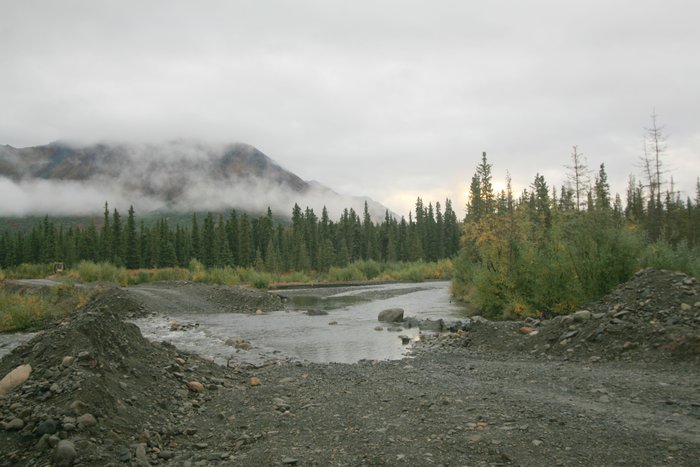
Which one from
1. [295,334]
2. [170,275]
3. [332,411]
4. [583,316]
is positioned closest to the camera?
[332,411]

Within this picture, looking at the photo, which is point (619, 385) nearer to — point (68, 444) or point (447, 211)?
point (68, 444)

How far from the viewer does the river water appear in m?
16.2

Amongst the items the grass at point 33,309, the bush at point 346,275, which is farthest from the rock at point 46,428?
the bush at point 346,275

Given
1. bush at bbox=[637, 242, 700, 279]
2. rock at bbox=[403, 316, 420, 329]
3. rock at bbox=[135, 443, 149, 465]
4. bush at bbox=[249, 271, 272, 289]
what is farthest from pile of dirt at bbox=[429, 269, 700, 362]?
bush at bbox=[249, 271, 272, 289]

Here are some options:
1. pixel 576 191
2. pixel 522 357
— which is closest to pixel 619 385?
pixel 522 357

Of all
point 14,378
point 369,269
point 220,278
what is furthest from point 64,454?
point 369,269

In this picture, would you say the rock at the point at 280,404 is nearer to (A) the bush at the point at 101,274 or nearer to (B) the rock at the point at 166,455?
(B) the rock at the point at 166,455

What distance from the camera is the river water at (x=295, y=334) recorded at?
53.1 feet

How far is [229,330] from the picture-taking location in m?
22.9

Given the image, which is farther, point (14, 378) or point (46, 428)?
point (14, 378)

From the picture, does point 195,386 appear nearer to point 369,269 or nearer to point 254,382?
point 254,382

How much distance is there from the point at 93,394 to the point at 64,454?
4.59 ft

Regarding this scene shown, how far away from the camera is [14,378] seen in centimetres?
781

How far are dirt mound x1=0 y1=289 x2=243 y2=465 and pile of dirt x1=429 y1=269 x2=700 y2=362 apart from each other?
936 cm
